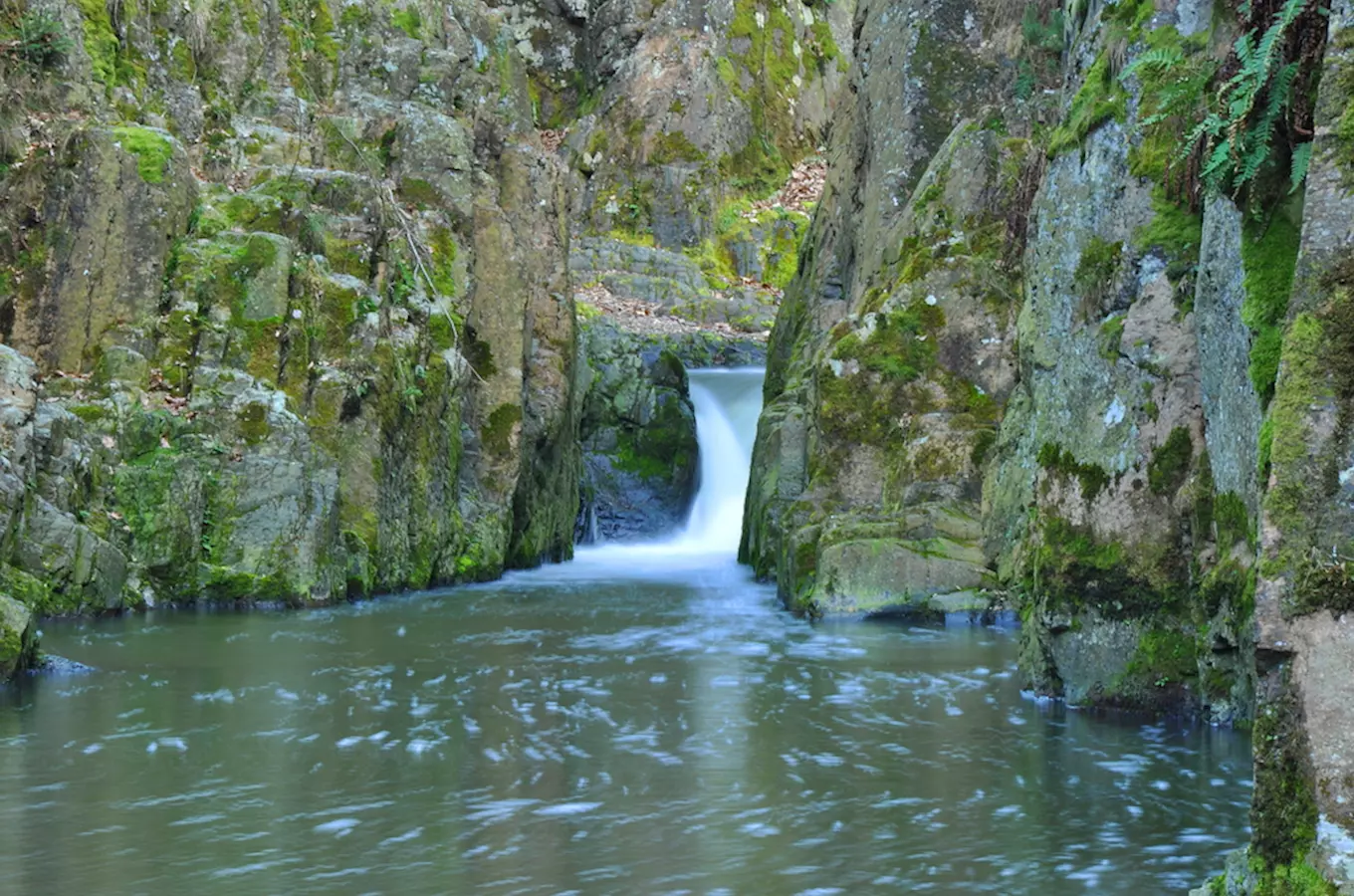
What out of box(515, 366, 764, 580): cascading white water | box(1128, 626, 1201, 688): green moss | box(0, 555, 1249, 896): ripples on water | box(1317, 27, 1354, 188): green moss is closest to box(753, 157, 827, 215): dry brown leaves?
box(515, 366, 764, 580): cascading white water

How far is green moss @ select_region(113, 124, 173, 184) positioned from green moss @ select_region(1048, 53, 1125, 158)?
36.7ft

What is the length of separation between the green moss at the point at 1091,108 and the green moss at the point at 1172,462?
7.29 feet

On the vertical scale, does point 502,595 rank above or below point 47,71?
below

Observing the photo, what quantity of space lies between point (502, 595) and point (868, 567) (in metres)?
5.25

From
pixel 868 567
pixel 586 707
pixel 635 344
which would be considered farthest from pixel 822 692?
pixel 635 344

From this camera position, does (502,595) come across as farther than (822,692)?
Yes

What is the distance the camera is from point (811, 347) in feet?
71.1

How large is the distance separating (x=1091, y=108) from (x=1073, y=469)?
253cm

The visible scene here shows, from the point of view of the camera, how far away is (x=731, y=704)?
30.5 ft

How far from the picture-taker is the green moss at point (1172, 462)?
314 inches

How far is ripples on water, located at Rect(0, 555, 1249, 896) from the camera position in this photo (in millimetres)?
5449

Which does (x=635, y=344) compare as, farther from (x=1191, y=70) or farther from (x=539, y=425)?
(x=1191, y=70)

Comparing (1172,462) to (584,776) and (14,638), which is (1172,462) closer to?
(584,776)

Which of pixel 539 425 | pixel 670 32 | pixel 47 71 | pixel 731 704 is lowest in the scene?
pixel 731 704
